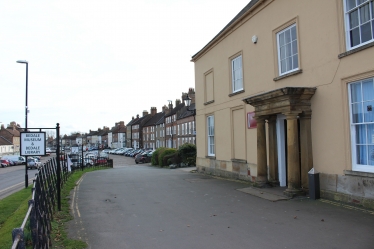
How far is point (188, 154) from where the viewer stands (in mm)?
29438

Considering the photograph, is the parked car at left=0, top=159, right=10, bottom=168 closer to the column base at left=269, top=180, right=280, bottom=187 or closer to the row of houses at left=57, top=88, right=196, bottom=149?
the row of houses at left=57, top=88, right=196, bottom=149

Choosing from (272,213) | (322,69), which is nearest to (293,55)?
(322,69)

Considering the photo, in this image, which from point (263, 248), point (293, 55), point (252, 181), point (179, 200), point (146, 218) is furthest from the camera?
point (252, 181)

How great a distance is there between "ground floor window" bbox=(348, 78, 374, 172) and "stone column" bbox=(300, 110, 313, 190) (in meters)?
1.55

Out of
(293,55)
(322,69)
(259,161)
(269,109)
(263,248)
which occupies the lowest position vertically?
(263,248)

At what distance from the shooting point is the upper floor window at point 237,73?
594 inches

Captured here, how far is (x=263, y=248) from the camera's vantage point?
5582mm

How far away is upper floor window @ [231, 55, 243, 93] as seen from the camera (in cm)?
1509

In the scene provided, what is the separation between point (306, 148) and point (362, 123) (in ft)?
6.62

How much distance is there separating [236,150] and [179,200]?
569cm

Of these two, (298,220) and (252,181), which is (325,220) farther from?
(252,181)

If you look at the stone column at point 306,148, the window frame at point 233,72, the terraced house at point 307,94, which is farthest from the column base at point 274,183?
the window frame at point 233,72

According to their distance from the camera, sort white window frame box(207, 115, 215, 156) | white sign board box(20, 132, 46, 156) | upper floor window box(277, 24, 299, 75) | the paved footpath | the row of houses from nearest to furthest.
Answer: the paved footpath, white sign board box(20, 132, 46, 156), upper floor window box(277, 24, 299, 75), white window frame box(207, 115, 215, 156), the row of houses

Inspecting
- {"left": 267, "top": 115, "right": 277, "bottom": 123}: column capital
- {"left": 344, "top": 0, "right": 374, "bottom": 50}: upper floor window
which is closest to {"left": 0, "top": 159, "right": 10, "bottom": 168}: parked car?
{"left": 267, "top": 115, "right": 277, "bottom": 123}: column capital
